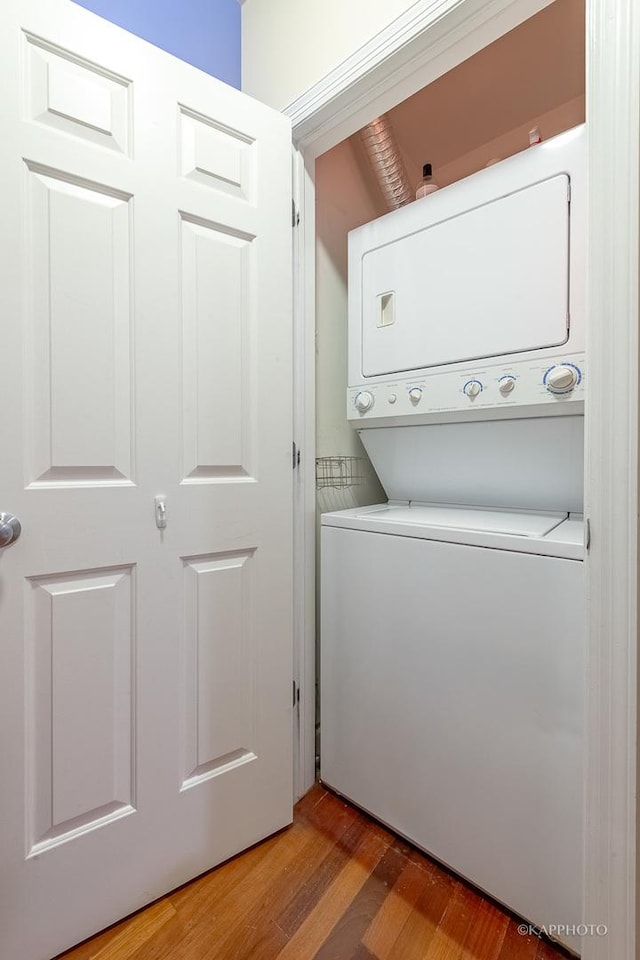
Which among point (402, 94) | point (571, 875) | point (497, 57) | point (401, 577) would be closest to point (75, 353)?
point (401, 577)

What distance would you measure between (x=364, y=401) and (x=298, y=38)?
110 centimetres

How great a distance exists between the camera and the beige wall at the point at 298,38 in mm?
1224

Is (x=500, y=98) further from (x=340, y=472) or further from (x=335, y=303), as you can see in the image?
(x=340, y=472)

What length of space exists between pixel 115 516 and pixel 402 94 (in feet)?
4.49

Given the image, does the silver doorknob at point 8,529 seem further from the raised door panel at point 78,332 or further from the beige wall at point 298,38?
the beige wall at point 298,38

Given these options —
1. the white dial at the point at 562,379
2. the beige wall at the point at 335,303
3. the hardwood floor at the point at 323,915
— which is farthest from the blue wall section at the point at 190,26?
the hardwood floor at the point at 323,915

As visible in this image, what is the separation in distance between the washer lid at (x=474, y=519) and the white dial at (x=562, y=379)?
0.34m

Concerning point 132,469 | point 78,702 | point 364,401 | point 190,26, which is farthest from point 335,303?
point 78,702

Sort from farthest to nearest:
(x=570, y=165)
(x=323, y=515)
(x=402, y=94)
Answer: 1. (x=323, y=515)
2. (x=402, y=94)
3. (x=570, y=165)

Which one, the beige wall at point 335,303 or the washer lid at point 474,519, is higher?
the beige wall at point 335,303

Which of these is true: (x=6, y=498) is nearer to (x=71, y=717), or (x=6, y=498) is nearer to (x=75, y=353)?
(x=75, y=353)

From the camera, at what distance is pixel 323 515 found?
4.96ft

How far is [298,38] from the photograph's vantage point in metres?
1.39

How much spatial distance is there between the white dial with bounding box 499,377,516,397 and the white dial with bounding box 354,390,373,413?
1.41 feet
